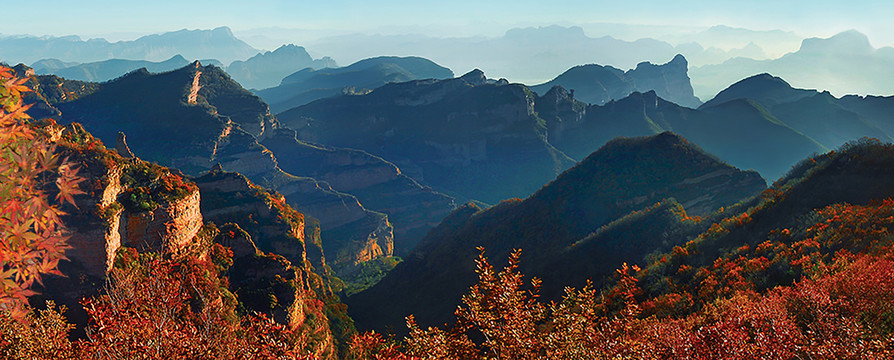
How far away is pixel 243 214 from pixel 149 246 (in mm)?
29096

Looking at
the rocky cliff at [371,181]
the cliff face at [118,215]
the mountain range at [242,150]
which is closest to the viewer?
the cliff face at [118,215]

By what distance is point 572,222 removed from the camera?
71.5 m

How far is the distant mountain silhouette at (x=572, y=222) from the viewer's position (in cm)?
5881

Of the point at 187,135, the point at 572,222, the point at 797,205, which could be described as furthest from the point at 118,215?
the point at 187,135

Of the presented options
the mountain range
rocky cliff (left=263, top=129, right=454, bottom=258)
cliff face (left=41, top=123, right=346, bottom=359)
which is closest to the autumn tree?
cliff face (left=41, top=123, right=346, bottom=359)

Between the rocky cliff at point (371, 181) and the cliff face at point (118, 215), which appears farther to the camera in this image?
the rocky cliff at point (371, 181)

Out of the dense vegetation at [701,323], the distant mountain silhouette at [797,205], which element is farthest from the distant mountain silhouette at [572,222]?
the dense vegetation at [701,323]

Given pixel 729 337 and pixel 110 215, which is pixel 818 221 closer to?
pixel 729 337

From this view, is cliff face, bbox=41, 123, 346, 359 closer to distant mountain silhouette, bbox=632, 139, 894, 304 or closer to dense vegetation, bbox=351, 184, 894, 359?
dense vegetation, bbox=351, 184, 894, 359

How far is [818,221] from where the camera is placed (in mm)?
35562

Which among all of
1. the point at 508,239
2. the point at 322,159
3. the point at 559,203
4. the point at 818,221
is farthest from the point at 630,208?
the point at 322,159

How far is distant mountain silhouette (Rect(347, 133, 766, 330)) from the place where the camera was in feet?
193

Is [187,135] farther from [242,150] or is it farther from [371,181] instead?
[371,181]

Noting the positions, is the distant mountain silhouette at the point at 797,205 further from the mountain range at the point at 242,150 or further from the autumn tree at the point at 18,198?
the mountain range at the point at 242,150
